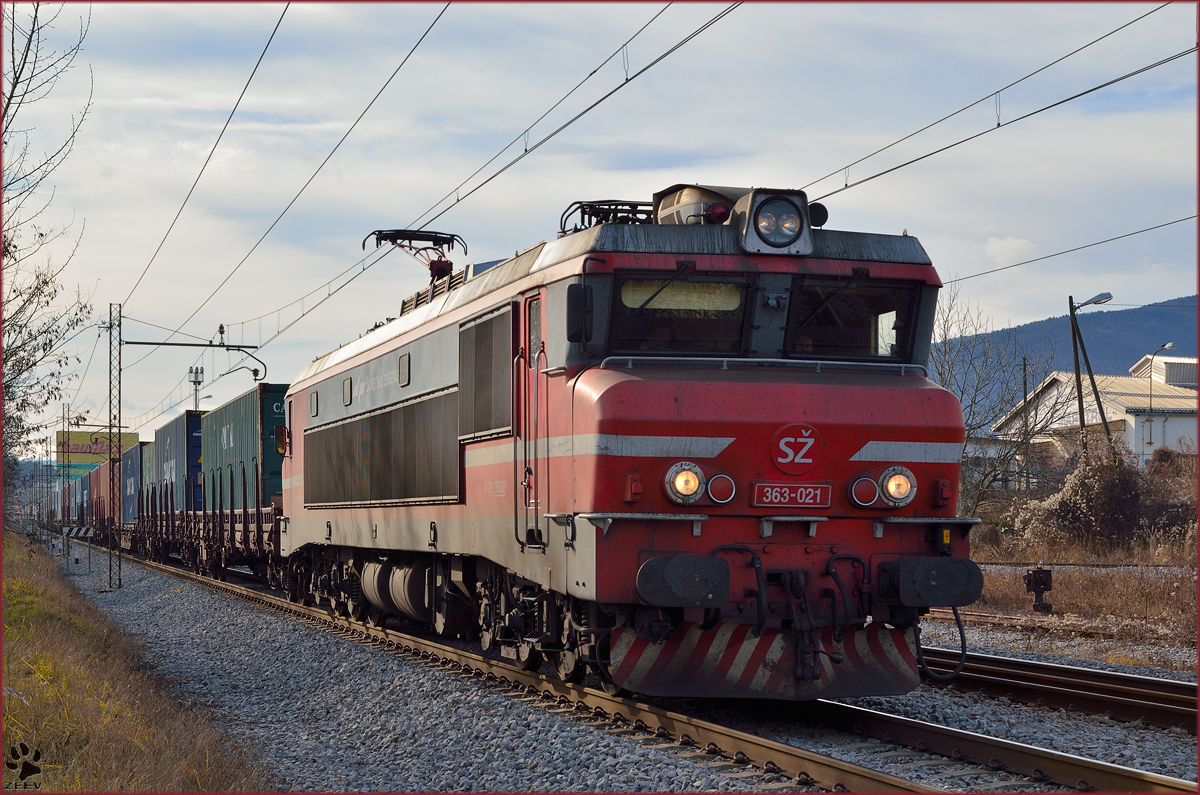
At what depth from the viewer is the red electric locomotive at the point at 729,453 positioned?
26.5 ft

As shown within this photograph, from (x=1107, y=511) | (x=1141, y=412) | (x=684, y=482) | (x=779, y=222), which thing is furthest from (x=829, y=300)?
(x=1141, y=412)

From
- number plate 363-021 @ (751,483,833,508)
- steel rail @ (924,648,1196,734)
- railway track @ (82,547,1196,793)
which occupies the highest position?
number plate 363-021 @ (751,483,833,508)

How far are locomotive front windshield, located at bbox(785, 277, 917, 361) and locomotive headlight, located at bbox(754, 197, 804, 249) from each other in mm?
351

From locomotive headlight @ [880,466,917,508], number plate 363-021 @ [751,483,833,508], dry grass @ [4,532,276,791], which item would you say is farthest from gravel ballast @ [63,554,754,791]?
locomotive headlight @ [880,466,917,508]

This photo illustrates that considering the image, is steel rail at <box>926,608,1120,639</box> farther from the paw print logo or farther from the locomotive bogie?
the paw print logo

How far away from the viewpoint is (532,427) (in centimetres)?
926

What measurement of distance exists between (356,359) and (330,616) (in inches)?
191

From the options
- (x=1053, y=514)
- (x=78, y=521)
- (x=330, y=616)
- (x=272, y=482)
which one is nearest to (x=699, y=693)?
(x=330, y=616)

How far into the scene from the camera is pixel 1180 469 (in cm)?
3719

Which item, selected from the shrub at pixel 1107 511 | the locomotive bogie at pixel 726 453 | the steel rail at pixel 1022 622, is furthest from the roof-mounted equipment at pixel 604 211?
Result: the shrub at pixel 1107 511

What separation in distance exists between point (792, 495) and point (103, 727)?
5600 mm

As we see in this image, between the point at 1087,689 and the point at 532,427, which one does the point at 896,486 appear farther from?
the point at 1087,689

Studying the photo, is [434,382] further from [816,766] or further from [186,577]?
[186,577]

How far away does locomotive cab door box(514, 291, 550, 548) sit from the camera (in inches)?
355
